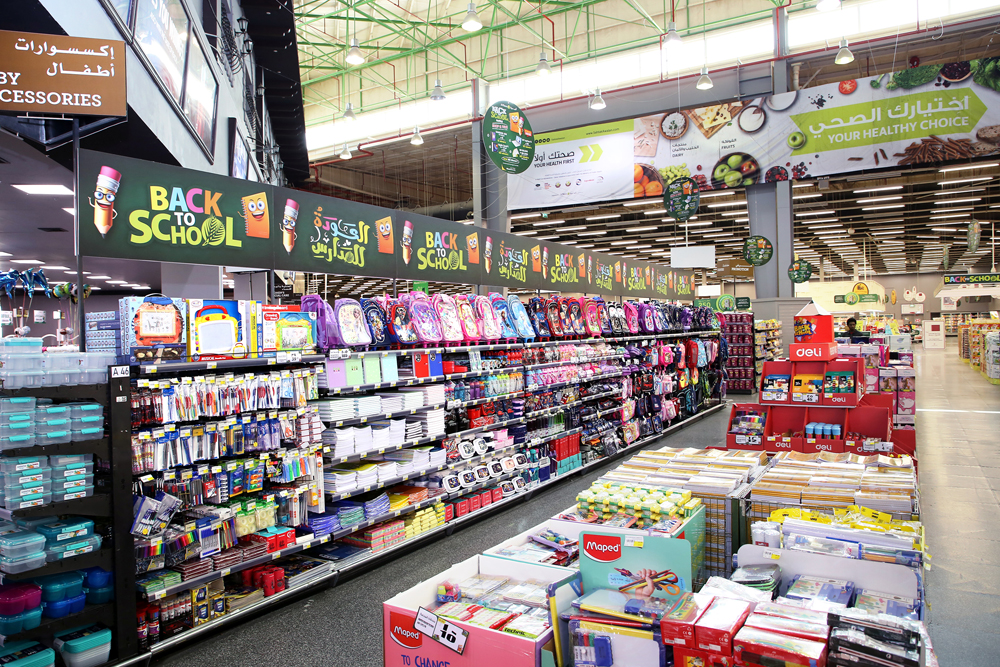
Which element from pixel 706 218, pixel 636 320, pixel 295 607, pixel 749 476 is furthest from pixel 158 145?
pixel 706 218

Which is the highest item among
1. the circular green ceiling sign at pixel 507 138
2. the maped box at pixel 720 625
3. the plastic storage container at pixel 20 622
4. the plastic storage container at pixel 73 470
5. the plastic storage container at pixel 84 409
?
the circular green ceiling sign at pixel 507 138

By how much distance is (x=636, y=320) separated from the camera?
9.71 m

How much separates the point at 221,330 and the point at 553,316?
4545 millimetres

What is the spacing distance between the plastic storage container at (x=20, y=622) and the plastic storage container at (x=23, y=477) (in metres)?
→ 0.65

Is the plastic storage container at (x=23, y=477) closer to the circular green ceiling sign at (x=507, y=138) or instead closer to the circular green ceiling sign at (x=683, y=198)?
the circular green ceiling sign at (x=507, y=138)

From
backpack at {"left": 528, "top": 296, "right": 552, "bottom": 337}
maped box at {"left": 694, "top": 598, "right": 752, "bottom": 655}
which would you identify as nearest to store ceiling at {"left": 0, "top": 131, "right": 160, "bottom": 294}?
backpack at {"left": 528, "top": 296, "right": 552, "bottom": 337}

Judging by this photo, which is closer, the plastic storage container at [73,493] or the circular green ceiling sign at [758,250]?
the plastic storage container at [73,493]

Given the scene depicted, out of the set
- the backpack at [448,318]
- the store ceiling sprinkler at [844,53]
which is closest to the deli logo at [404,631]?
the backpack at [448,318]

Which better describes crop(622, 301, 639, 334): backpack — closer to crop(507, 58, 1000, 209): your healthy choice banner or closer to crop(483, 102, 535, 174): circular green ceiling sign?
crop(483, 102, 535, 174): circular green ceiling sign

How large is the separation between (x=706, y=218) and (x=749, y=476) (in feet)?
67.0

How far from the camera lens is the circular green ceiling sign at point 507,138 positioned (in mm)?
7675

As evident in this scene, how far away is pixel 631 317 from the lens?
953cm

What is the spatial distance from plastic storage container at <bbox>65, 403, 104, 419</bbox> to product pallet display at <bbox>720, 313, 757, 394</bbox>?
15.5 meters

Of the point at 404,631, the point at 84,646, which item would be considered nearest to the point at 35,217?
the point at 84,646
